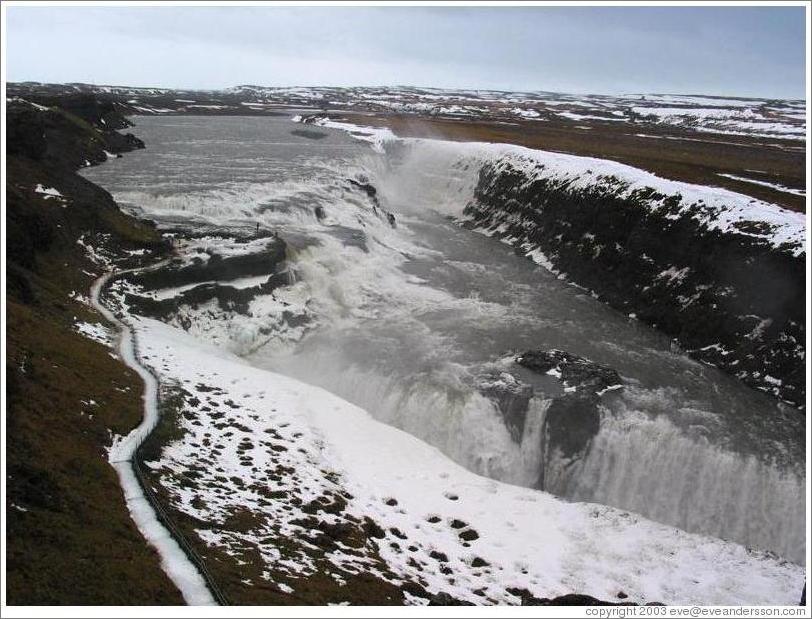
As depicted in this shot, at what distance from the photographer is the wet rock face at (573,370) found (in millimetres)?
24094

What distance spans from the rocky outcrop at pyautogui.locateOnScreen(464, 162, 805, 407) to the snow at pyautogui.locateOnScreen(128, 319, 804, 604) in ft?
37.3

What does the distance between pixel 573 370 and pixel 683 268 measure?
14.5m

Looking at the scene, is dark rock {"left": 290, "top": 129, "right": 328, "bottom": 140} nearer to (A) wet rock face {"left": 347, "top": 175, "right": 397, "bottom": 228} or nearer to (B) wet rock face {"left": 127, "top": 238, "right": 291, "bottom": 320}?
(A) wet rock face {"left": 347, "top": 175, "right": 397, "bottom": 228}

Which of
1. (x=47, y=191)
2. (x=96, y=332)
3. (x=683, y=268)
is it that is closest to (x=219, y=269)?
(x=96, y=332)

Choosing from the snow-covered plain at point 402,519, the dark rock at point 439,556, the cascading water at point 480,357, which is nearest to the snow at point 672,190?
the cascading water at point 480,357

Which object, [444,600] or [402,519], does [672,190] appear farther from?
[444,600]

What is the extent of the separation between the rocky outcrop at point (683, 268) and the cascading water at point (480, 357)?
152cm

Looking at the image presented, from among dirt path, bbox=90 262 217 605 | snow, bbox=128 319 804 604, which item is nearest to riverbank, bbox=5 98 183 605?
dirt path, bbox=90 262 217 605

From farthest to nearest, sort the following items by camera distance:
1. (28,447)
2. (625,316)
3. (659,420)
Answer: (625,316) → (659,420) → (28,447)

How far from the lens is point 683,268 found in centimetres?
3500

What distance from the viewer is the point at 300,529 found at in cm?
1510

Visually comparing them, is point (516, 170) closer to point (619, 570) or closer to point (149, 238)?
point (149, 238)

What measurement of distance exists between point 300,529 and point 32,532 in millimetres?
6569

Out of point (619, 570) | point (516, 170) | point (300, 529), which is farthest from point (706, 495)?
point (516, 170)
